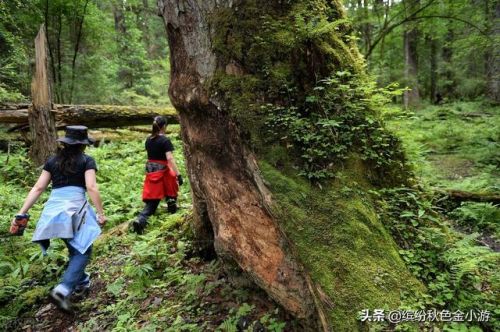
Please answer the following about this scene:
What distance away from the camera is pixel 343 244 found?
3.10 meters

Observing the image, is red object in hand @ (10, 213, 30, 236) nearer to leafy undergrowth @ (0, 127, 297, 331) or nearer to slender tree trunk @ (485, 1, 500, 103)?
leafy undergrowth @ (0, 127, 297, 331)

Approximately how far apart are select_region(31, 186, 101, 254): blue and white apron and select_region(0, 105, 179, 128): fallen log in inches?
220

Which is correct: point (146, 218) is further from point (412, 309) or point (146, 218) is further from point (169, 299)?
point (412, 309)

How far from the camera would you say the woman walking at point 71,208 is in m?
4.98

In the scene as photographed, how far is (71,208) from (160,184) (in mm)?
1956

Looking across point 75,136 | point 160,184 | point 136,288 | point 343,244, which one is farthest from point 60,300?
point 343,244

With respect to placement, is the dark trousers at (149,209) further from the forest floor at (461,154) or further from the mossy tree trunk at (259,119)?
the forest floor at (461,154)

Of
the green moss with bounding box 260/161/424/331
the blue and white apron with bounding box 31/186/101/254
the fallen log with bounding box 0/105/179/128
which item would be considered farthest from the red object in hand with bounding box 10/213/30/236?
the fallen log with bounding box 0/105/179/128

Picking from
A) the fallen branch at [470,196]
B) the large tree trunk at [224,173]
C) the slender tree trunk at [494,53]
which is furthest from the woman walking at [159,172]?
the slender tree trunk at [494,53]

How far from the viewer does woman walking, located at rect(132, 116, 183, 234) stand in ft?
22.4

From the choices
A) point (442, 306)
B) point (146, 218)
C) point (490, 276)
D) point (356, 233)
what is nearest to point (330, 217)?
point (356, 233)

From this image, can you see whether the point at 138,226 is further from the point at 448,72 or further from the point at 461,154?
the point at 448,72

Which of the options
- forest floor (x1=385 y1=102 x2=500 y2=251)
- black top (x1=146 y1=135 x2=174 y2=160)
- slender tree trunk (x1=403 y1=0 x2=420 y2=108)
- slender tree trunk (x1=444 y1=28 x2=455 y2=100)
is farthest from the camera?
slender tree trunk (x1=444 y1=28 x2=455 y2=100)

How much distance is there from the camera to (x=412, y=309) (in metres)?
2.78
